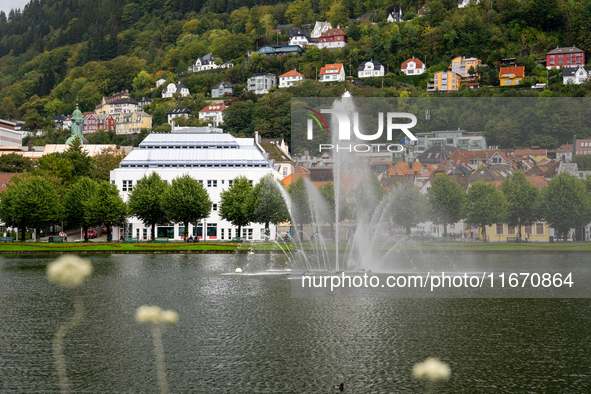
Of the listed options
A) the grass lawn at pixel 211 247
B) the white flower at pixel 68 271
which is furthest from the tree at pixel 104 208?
the white flower at pixel 68 271

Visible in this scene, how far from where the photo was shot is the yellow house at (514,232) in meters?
95.5

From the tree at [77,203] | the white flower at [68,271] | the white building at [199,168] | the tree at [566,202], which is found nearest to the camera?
the white flower at [68,271]

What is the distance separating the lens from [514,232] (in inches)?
3920

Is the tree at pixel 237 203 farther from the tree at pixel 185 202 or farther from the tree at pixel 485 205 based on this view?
the tree at pixel 485 205

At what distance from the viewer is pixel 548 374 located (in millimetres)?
23672

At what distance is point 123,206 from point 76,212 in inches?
298

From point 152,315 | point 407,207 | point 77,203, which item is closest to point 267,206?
point 407,207

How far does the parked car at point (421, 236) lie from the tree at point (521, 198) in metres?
11.9

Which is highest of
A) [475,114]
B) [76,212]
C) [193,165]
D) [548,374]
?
[475,114]

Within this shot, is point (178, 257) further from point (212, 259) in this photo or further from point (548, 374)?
point (548, 374)

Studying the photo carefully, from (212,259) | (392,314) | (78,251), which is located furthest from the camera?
(78,251)

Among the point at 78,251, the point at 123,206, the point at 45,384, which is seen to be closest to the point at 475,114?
the point at 123,206

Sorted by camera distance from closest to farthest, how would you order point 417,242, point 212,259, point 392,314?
point 392,314 < point 212,259 < point 417,242

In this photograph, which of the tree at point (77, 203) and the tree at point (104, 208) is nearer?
the tree at point (104, 208)
